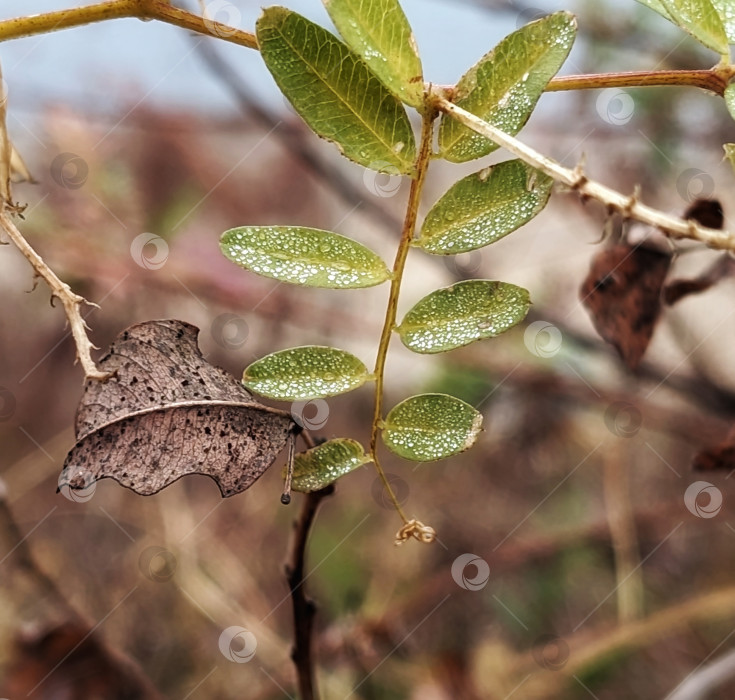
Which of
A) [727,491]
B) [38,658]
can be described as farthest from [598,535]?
Result: [38,658]

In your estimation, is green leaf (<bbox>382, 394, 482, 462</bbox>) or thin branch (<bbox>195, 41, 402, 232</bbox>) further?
thin branch (<bbox>195, 41, 402, 232</bbox>)

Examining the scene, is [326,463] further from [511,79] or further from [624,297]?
[624,297]

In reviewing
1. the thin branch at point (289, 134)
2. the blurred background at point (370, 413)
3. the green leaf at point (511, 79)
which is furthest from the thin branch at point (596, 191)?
the thin branch at point (289, 134)

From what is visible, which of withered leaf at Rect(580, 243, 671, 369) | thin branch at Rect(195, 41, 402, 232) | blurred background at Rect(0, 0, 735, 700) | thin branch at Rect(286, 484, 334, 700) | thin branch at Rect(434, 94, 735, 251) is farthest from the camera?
thin branch at Rect(195, 41, 402, 232)

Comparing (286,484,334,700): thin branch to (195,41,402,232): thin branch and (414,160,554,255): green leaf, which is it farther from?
(195,41,402,232): thin branch

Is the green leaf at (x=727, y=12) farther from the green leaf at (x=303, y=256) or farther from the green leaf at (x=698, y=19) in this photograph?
the green leaf at (x=303, y=256)

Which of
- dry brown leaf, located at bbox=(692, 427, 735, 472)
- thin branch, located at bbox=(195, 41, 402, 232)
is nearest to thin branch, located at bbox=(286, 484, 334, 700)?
dry brown leaf, located at bbox=(692, 427, 735, 472)
